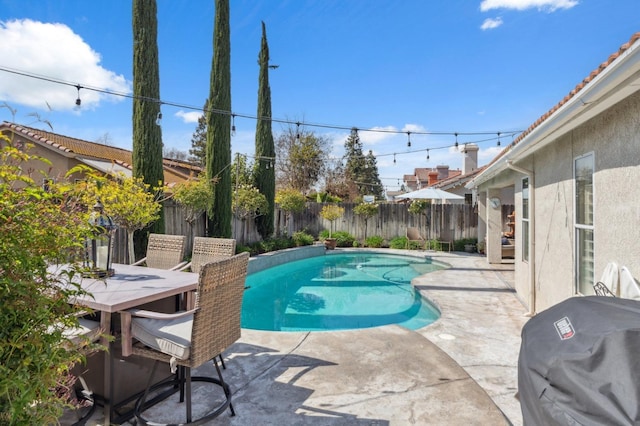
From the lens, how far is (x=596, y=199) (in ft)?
11.5

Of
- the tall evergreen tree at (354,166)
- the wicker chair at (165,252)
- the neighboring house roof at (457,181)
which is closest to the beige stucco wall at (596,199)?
the wicker chair at (165,252)

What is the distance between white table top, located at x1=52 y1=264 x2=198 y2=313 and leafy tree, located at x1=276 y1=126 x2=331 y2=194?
22.4 m

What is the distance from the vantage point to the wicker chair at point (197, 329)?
2559mm

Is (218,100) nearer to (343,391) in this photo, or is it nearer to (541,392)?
(343,391)

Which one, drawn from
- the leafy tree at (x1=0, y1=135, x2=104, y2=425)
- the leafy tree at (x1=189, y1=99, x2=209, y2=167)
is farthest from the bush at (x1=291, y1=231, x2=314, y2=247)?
the leafy tree at (x1=189, y1=99, x2=209, y2=167)

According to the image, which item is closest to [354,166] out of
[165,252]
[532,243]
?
[532,243]

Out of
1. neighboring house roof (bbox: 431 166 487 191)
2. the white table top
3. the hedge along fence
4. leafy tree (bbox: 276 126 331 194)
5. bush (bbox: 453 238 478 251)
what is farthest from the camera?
leafy tree (bbox: 276 126 331 194)

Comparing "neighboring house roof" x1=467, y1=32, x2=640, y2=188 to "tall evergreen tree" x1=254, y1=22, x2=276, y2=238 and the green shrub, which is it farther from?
the green shrub

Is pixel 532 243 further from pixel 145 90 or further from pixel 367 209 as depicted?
pixel 367 209

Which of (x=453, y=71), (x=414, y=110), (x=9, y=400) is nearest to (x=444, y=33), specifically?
(x=453, y=71)

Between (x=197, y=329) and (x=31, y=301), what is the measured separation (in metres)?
1.48

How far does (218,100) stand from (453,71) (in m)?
8.21

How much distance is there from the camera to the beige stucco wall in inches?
113

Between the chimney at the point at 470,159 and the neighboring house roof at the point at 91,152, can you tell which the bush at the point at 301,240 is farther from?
the chimney at the point at 470,159
